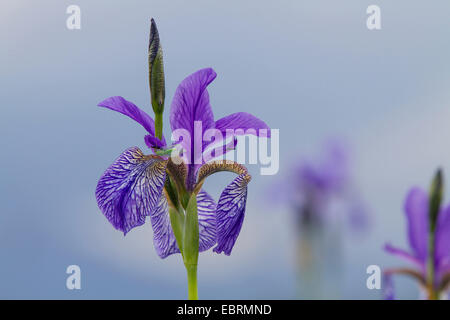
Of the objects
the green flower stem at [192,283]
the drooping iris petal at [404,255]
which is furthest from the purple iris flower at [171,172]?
→ the drooping iris petal at [404,255]

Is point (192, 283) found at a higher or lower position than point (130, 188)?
lower

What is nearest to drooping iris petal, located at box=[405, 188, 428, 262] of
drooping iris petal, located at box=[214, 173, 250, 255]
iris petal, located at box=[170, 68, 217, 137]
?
drooping iris petal, located at box=[214, 173, 250, 255]

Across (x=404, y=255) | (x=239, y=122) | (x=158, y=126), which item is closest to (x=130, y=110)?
(x=158, y=126)

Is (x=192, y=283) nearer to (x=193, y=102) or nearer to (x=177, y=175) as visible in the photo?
(x=177, y=175)

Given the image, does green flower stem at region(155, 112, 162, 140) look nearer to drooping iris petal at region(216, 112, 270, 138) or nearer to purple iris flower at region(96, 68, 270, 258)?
purple iris flower at region(96, 68, 270, 258)
